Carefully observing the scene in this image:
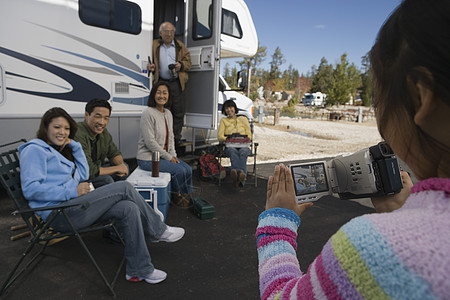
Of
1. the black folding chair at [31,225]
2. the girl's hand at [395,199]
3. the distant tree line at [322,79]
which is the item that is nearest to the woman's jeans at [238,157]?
the black folding chair at [31,225]

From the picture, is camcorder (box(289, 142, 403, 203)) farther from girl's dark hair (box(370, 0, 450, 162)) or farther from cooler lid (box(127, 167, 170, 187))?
cooler lid (box(127, 167, 170, 187))

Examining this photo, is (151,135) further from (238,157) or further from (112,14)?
(112,14)

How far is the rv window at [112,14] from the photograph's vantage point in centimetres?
390

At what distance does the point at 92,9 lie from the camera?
394 cm

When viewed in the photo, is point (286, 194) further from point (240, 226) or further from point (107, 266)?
point (240, 226)

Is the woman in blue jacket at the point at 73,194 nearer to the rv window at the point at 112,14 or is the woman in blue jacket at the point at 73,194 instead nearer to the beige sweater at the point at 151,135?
the beige sweater at the point at 151,135

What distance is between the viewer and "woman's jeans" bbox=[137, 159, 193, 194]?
12.2ft

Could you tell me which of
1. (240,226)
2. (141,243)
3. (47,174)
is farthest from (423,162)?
(240,226)

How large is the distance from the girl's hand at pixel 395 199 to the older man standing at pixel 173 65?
402 cm

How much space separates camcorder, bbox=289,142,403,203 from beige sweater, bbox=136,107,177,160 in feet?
9.53

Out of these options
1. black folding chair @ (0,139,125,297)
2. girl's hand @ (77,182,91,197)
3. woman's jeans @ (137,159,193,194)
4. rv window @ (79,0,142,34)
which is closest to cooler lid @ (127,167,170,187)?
woman's jeans @ (137,159,193,194)

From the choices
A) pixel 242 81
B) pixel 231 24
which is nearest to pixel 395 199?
pixel 242 81

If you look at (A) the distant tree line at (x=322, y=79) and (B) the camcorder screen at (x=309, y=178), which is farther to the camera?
(A) the distant tree line at (x=322, y=79)

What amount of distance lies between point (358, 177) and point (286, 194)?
431 mm
